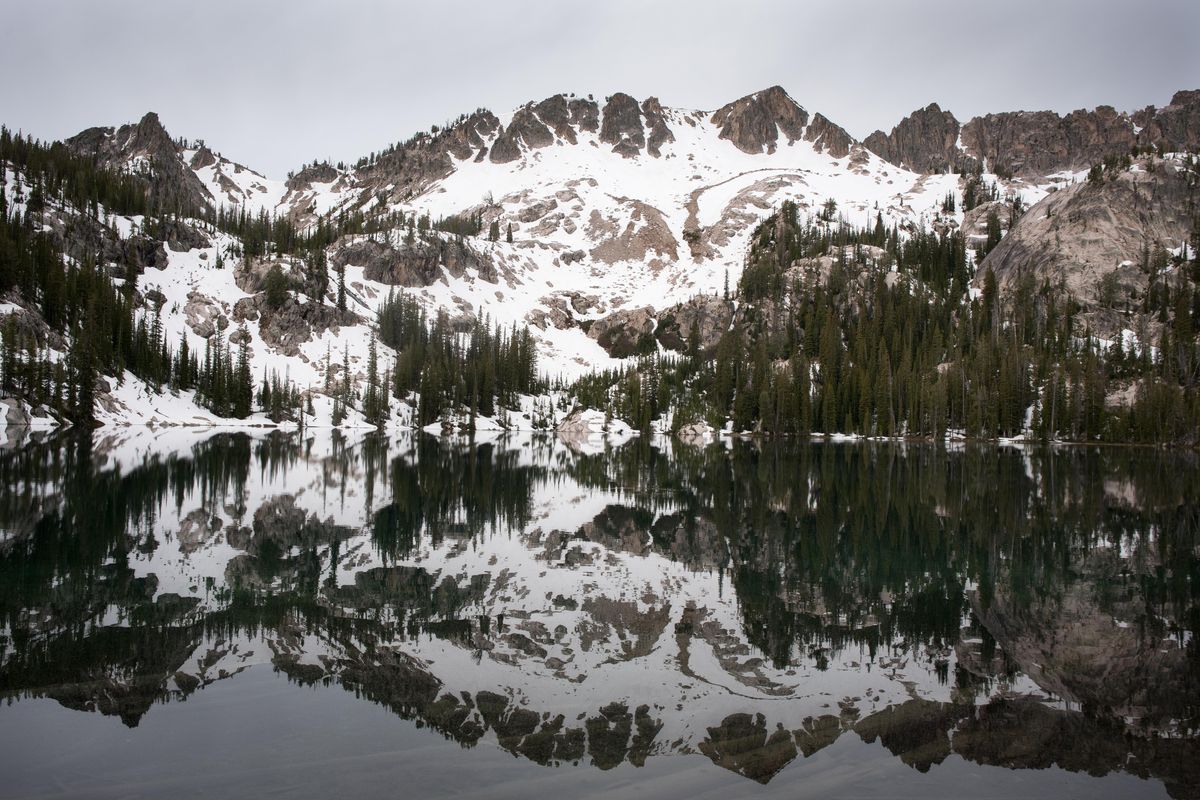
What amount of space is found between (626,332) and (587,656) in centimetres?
17211

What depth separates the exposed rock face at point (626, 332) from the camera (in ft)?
577

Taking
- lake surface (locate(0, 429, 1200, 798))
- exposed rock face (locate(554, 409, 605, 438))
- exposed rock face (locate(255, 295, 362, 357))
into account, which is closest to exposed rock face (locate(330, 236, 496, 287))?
exposed rock face (locate(255, 295, 362, 357))

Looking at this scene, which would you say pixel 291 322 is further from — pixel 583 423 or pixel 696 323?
pixel 696 323

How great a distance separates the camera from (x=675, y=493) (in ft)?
96.7

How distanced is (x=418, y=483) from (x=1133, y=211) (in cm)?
17227

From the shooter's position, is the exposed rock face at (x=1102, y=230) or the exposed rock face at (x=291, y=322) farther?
the exposed rock face at (x=1102, y=230)

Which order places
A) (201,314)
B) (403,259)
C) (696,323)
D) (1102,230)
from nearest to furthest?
1. (201,314)
2. (1102,230)
3. (696,323)
4. (403,259)

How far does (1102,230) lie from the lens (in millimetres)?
143500

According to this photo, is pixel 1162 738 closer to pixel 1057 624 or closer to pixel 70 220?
pixel 1057 624

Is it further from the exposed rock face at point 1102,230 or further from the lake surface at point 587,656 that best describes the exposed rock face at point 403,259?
the lake surface at point 587,656

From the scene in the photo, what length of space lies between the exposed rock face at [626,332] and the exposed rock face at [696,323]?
326 cm

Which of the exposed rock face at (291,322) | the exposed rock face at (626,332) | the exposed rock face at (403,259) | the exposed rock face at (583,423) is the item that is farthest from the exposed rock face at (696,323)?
the exposed rock face at (291,322)

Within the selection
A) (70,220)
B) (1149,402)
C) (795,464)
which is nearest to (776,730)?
(795,464)

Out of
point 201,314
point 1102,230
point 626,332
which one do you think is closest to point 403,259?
point 201,314
